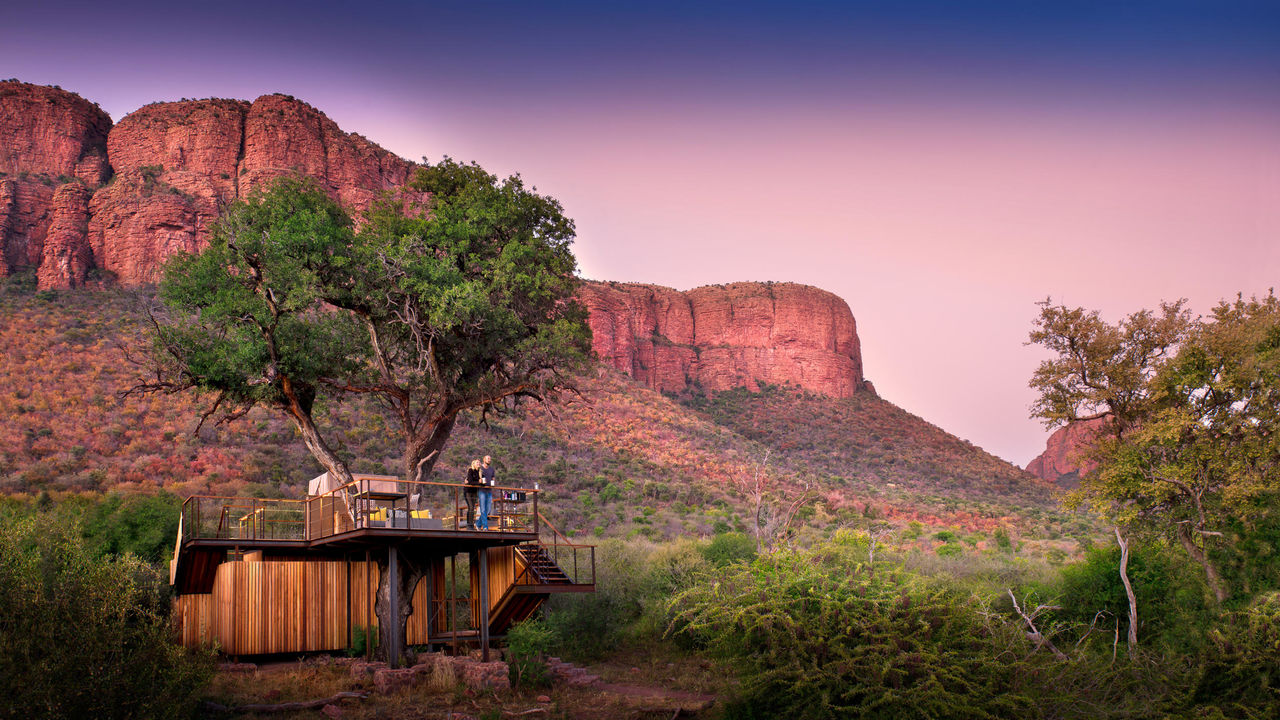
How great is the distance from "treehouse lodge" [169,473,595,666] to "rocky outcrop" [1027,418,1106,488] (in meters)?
13.1

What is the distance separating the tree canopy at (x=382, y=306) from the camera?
18.9 metres

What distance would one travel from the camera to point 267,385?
1897 centimetres

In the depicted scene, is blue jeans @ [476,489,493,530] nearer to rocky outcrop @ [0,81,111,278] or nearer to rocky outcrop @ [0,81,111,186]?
rocky outcrop @ [0,81,111,278]

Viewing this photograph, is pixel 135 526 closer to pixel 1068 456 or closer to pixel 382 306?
pixel 382 306

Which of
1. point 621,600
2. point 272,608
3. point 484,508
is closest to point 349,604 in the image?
point 272,608

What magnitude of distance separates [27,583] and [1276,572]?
22100mm

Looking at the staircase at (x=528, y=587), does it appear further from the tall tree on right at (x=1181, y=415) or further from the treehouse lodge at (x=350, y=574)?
the tall tree on right at (x=1181, y=415)

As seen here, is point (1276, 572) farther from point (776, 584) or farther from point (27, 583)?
point (27, 583)

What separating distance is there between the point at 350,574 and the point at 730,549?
12537 mm

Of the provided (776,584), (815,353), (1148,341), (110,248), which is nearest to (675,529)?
(1148,341)

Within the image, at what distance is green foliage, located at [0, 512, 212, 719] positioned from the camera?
9852 millimetres

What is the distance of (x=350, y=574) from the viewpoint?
2002cm

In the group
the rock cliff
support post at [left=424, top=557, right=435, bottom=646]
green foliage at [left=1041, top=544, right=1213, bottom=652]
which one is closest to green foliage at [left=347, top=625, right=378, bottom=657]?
support post at [left=424, top=557, right=435, bottom=646]

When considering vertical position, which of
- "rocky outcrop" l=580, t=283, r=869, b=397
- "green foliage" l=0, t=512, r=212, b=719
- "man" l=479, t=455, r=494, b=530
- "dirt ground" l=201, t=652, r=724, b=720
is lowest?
"dirt ground" l=201, t=652, r=724, b=720
